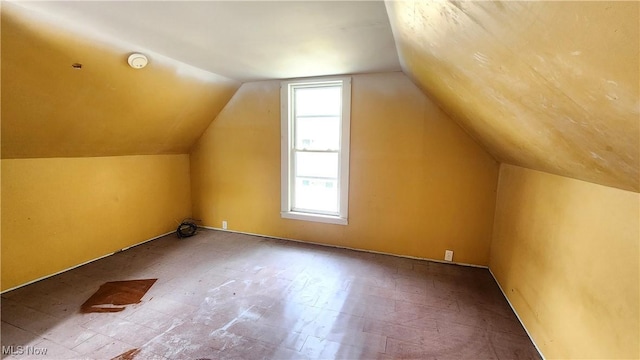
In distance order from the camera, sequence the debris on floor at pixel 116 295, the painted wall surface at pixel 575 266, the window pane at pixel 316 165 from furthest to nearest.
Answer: the window pane at pixel 316 165, the debris on floor at pixel 116 295, the painted wall surface at pixel 575 266

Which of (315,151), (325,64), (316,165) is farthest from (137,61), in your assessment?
(316,165)

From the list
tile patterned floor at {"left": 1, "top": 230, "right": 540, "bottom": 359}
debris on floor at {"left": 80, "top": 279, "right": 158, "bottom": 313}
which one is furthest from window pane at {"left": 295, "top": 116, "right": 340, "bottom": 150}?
debris on floor at {"left": 80, "top": 279, "right": 158, "bottom": 313}

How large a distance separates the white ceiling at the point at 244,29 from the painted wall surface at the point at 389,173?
67 cm

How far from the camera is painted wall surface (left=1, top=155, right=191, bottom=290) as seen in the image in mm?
2459

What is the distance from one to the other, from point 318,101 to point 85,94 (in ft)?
8.22

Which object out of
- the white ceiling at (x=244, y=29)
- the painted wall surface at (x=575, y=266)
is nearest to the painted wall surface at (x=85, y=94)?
the white ceiling at (x=244, y=29)

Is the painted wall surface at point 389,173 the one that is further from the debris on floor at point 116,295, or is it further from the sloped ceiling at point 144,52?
the debris on floor at point 116,295

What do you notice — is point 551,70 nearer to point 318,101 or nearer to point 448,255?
point 448,255

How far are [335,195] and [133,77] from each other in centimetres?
265

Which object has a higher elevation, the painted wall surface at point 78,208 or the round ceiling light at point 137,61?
the round ceiling light at point 137,61

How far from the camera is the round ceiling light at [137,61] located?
91.1 inches

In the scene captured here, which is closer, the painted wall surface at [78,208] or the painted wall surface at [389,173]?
the painted wall surface at [78,208]

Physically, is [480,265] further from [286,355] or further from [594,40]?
[594,40]

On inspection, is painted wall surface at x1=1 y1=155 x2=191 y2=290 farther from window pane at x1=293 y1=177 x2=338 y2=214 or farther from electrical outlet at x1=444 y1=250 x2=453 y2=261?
electrical outlet at x1=444 y1=250 x2=453 y2=261
